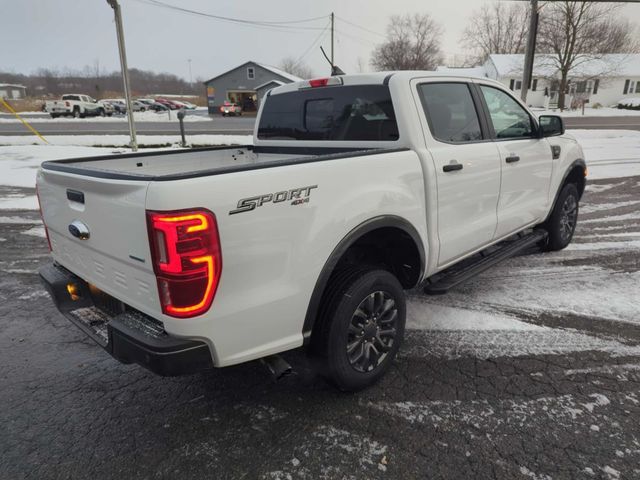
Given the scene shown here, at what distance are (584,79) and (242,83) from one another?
125 ft

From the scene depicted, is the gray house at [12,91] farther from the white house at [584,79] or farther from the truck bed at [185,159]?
the truck bed at [185,159]

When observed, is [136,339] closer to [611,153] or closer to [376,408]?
[376,408]

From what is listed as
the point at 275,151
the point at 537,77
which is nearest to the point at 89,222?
the point at 275,151

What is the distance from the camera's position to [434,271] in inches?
135

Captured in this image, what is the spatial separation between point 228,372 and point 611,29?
64.3m

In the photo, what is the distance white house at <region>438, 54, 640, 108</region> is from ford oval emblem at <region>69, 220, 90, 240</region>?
5385cm

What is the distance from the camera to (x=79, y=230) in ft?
8.22

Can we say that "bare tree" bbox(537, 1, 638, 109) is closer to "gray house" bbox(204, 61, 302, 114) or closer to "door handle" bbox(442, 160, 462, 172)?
"gray house" bbox(204, 61, 302, 114)

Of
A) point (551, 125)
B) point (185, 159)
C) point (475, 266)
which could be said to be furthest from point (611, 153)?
point (185, 159)

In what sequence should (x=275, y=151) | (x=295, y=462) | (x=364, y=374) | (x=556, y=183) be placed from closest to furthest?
1. (x=295, y=462)
2. (x=364, y=374)
3. (x=275, y=151)
4. (x=556, y=183)

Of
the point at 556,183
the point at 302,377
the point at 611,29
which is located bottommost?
the point at 302,377

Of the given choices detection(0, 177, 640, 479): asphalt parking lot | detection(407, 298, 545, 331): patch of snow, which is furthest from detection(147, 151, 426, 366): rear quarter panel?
detection(407, 298, 545, 331): patch of snow

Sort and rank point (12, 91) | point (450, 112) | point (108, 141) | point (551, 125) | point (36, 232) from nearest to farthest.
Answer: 1. point (450, 112)
2. point (551, 125)
3. point (36, 232)
4. point (108, 141)
5. point (12, 91)

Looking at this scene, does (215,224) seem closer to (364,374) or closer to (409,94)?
(364,374)
